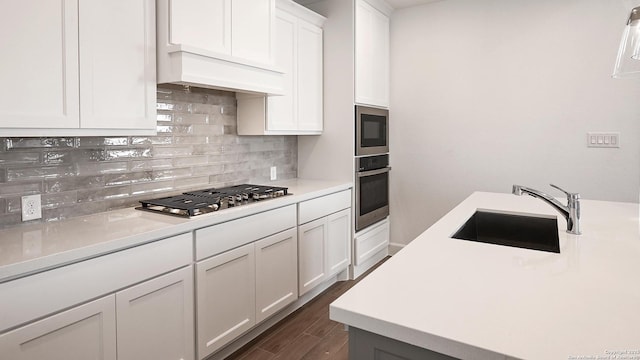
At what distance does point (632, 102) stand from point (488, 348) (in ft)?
10.6

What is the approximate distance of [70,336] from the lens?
→ 148cm

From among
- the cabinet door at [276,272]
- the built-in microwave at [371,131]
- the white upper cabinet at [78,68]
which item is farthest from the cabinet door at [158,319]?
the built-in microwave at [371,131]

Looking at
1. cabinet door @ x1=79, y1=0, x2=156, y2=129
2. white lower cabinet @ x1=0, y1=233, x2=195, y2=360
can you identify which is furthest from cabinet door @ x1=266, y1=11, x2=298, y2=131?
white lower cabinet @ x1=0, y1=233, x2=195, y2=360

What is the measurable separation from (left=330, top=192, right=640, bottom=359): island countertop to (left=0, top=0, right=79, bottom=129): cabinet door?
143 cm

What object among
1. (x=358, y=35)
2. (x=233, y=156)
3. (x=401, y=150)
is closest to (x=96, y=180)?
(x=233, y=156)

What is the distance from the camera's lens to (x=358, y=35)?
349 cm

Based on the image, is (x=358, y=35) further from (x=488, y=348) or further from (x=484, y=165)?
(x=488, y=348)

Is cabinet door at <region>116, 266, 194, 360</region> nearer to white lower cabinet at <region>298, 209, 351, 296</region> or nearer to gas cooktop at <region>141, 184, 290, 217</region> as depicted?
gas cooktop at <region>141, 184, 290, 217</region>

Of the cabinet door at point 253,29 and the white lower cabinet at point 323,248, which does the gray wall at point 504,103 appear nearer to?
the white lower cabinet at point 323,248

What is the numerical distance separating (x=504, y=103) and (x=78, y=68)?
3306 millimetres

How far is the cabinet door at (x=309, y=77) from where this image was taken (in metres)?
3.31

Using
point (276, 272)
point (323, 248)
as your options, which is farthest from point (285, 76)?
point (276, 272)

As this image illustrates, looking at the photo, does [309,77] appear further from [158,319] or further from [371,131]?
[158,319]

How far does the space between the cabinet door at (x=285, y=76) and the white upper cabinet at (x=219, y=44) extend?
32cm
